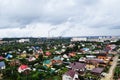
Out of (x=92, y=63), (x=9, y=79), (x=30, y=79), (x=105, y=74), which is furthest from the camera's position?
(x=92, y=63)

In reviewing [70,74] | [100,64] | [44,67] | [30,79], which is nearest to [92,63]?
[100,64]

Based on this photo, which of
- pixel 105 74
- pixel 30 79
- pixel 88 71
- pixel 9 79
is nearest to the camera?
pixel 30 79

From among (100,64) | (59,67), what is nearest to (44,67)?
Result: (59,67)

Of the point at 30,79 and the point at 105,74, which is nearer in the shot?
the point at 30,79

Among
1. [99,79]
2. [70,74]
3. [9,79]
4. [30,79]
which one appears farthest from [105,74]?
[9,79]

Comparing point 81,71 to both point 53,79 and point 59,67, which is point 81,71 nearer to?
point 59,67

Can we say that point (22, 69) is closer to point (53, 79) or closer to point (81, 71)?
point (53, 79)

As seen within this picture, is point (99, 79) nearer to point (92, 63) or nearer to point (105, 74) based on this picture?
point (105, 74)

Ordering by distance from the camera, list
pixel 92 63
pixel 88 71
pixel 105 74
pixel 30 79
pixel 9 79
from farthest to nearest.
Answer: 1. pixel 92 63
2. pixel 88 71
3. pixel 105 74
4. pixel 9 79
5. pixel 30 79
